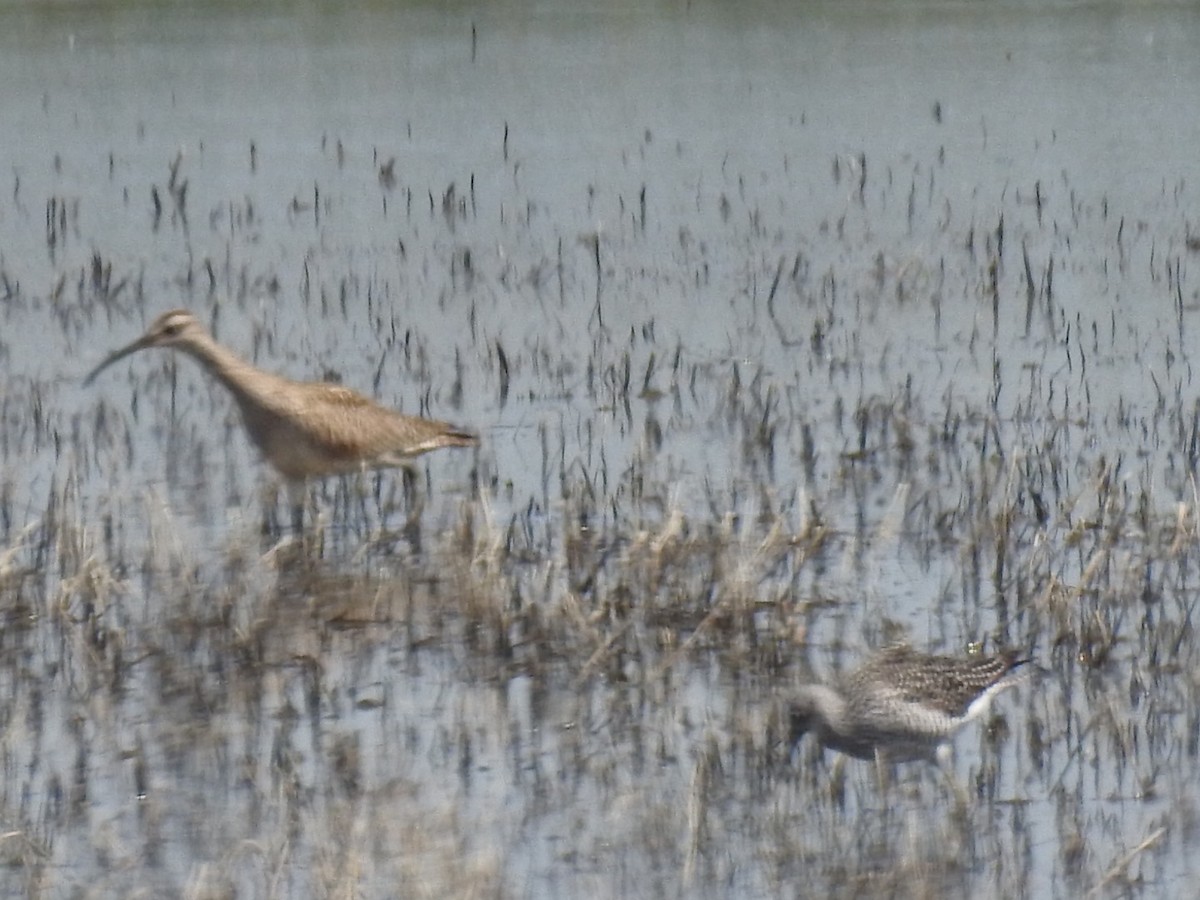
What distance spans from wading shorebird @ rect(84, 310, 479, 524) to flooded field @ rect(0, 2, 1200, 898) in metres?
0.18

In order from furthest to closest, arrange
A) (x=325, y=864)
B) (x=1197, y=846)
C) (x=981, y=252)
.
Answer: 1. (x=981, y=252)
2. (x=1197, y=846)
3. (x=325, y=864)

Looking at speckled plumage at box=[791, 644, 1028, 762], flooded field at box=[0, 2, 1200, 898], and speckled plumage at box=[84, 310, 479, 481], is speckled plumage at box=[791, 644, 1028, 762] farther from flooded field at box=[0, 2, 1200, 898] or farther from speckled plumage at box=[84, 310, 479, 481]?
speckled plumage at box=[84, 310, 479, 481]

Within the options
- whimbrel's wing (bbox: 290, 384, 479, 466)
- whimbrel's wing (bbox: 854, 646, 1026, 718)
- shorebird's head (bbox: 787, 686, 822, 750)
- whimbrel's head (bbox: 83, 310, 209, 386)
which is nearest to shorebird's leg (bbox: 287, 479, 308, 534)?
whimbrel's wing (bbox: 290, 384, 479, 466)

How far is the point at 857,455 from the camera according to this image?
795 cm

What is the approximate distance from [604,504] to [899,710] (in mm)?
2231

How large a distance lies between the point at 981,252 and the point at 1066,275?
606 mm

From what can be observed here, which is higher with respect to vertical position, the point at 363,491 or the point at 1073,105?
the point at 1073,105

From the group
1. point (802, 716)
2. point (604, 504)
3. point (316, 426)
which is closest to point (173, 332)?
point (316, 426)

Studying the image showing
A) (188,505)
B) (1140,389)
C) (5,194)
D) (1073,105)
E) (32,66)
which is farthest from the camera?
(32,66)

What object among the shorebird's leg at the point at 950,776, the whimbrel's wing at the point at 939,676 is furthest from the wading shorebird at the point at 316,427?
the shorebird's leg at the point at 950,776

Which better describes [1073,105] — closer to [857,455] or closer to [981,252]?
[981,252]

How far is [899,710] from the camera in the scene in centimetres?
525

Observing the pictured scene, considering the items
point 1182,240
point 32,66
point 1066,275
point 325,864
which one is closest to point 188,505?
point 325,864

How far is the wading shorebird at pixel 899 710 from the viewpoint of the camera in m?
5.26
